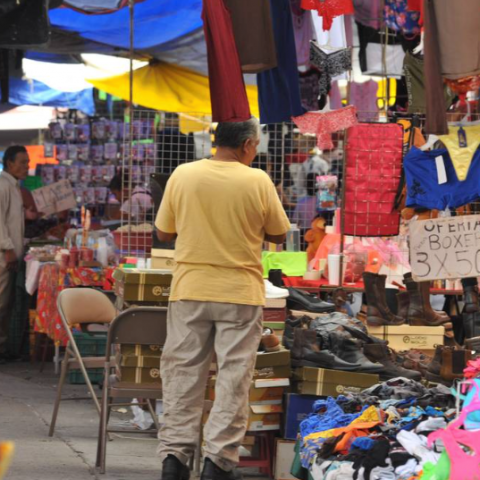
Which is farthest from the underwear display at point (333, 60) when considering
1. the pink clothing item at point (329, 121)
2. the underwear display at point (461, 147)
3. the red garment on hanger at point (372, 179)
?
the underwear display at point (461, 147)

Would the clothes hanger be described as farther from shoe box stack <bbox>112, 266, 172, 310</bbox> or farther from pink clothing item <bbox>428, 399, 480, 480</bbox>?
pink clothing item <bbox>428, 399, 480, 480</bbox>

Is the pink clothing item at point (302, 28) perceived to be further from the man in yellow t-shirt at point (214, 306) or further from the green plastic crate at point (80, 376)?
the man in yellow t-shirt at point (214, 306)

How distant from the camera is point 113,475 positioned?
6.10 metres

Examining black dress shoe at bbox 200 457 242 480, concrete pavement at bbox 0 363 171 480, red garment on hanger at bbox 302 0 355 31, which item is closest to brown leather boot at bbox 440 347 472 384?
black dress shoe at bbox 200 457 242 480

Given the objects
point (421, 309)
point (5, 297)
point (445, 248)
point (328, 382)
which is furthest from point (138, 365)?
point (5, 297)

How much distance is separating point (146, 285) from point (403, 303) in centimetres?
217

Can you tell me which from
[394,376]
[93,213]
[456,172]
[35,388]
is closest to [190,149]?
[93,213]

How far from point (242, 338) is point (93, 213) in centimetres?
899

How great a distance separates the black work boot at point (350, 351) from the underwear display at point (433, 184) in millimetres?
2152

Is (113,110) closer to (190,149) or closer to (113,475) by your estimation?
(190,149)

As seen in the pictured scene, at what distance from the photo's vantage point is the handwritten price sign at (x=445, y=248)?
7137 mm

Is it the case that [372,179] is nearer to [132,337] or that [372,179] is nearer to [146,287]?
[146,287]

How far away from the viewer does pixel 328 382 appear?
596cm

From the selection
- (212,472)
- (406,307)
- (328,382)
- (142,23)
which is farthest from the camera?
(142,23)
